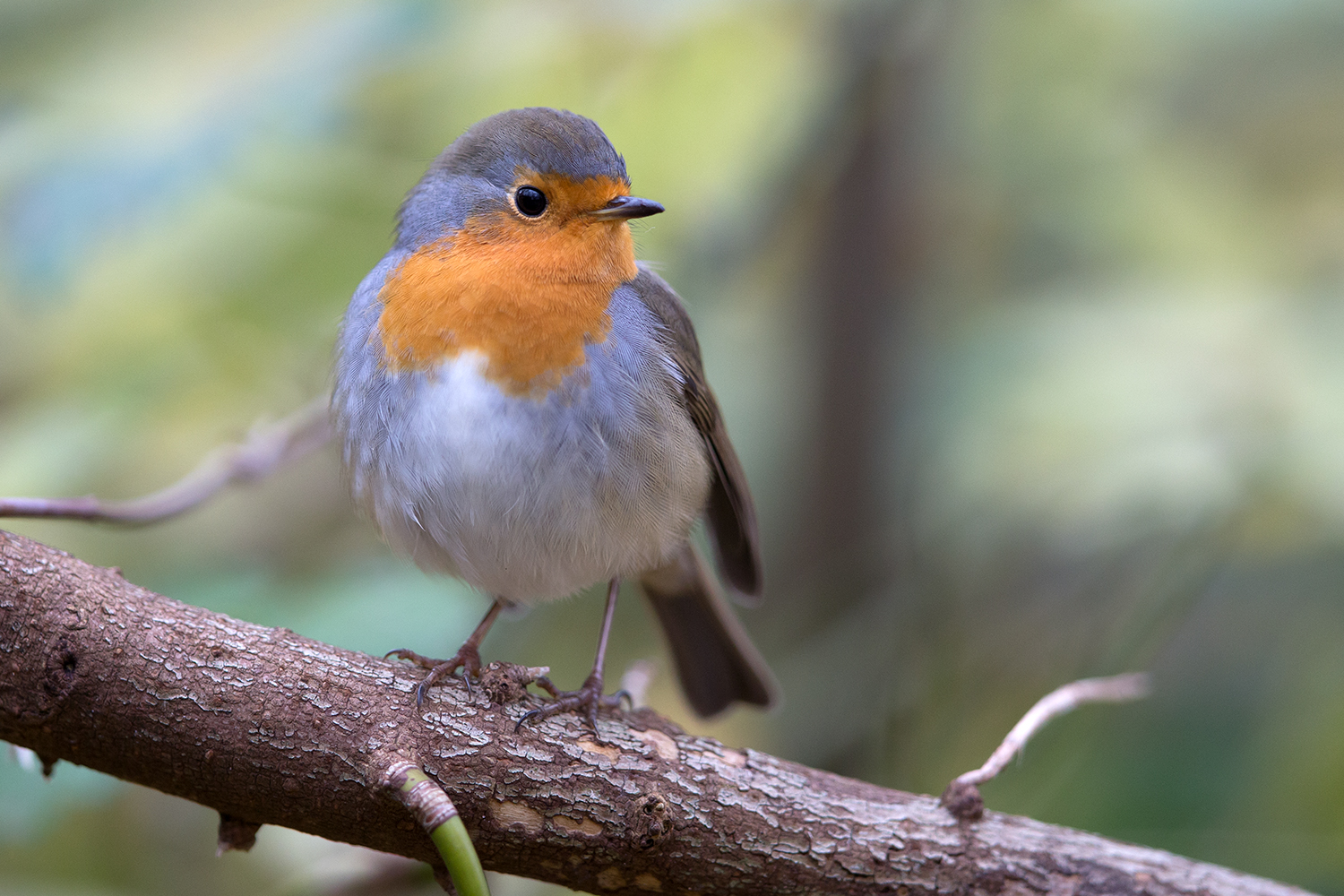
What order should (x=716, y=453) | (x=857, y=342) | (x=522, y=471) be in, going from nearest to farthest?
1. (x=522, y=471)
2. (x=716, y=453)
3. (x=857, y=342)

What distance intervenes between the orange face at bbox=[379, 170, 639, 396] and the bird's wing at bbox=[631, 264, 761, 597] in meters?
0.16

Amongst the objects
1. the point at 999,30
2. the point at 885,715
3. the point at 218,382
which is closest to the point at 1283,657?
the point at 885,715

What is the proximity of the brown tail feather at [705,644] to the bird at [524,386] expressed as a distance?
0.38m

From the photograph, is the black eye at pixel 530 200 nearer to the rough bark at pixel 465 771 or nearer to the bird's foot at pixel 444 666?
the bird's foot at pixel 444 666

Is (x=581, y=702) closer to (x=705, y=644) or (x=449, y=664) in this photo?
(x=449, y=664)

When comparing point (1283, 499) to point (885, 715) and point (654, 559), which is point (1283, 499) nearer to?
point (885, 715)

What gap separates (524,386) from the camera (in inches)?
98.4

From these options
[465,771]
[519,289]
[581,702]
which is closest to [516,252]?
[519,289]

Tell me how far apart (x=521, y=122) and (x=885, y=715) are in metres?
2.08

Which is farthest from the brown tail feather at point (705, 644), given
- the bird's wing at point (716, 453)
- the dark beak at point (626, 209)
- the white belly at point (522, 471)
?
the dark beak at point (626, 209)

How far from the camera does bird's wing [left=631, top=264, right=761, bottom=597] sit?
2.87 m

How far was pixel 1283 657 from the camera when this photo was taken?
A: 352cm

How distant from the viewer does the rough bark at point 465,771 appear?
6.23ft

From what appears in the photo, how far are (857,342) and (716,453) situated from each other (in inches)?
57.1
